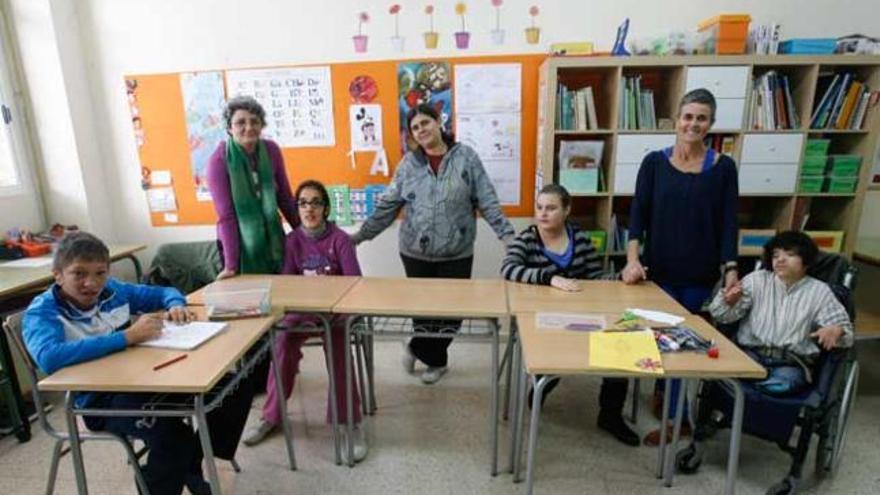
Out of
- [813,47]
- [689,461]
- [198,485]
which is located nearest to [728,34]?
[813,47]

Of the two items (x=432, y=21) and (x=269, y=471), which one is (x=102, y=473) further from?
(x=432, y=21)

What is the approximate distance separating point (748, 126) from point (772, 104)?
0.18 meters

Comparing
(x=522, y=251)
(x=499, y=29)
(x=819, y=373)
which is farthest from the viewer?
(x=499, y=29)

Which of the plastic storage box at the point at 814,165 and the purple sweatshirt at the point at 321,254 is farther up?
the plastic storage box at the point at 814,165

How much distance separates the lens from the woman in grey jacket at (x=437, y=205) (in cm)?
250

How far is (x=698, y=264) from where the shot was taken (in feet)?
7.22

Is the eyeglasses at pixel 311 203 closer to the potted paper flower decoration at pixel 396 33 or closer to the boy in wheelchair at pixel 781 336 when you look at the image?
the potted paper flower decoration at pixel 396 33

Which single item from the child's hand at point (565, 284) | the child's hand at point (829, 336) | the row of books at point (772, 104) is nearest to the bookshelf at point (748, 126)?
the row of books at point (772, 104)

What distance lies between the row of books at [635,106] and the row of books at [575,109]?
0.17 meters

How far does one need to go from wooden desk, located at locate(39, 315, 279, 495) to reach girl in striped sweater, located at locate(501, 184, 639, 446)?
124cm

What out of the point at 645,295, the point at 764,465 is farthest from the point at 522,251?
the point at 764,465

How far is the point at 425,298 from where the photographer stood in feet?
6.78

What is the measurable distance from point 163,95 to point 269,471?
2.72 m

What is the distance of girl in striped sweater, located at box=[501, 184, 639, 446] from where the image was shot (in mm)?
2174
